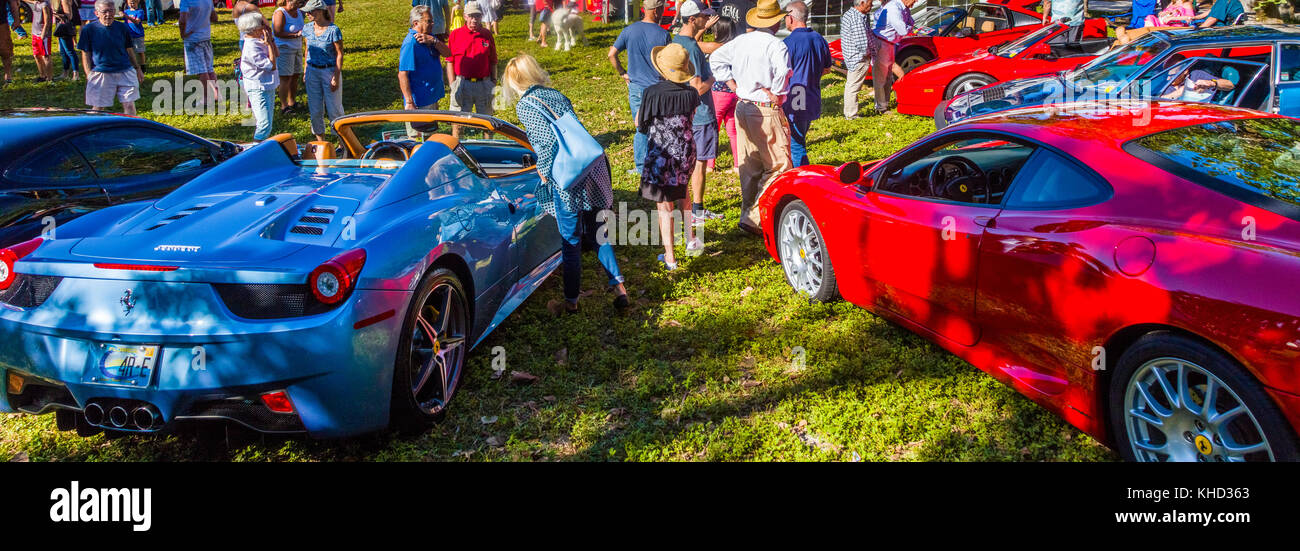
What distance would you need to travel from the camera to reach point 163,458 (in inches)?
151

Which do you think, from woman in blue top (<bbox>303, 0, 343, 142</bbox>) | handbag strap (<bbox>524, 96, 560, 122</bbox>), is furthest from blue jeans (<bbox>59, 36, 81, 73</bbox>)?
handbag strap (<bbox>524, 96, 560, 122</bbox>)

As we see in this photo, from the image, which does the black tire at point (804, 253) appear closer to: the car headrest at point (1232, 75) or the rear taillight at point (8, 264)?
the rear taillight at point (8, 264)

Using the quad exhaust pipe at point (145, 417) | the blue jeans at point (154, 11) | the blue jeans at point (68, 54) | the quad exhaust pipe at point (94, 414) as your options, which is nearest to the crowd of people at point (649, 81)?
the quad exhaust pipe at point (145, 417)

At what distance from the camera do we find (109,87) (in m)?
10.3

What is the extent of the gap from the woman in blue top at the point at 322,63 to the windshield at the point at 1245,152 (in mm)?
8439

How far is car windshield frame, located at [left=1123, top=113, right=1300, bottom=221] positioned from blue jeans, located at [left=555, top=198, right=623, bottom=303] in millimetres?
2921

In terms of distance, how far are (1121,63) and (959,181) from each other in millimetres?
5376

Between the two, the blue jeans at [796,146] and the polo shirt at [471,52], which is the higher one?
the polo shirt at [471,52]

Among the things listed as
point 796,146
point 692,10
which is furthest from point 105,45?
point 796,146

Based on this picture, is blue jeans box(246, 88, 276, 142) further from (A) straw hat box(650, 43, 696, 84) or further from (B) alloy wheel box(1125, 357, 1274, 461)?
(B) alloy wheel box(1125, 357, 1274, 461)

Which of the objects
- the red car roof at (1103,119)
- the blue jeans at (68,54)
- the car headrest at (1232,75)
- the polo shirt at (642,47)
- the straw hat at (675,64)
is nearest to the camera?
the red car roof at (1103,119)

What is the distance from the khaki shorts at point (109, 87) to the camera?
33.4ft

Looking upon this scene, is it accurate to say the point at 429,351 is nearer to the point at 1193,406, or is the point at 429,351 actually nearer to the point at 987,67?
the point at 1193,406
